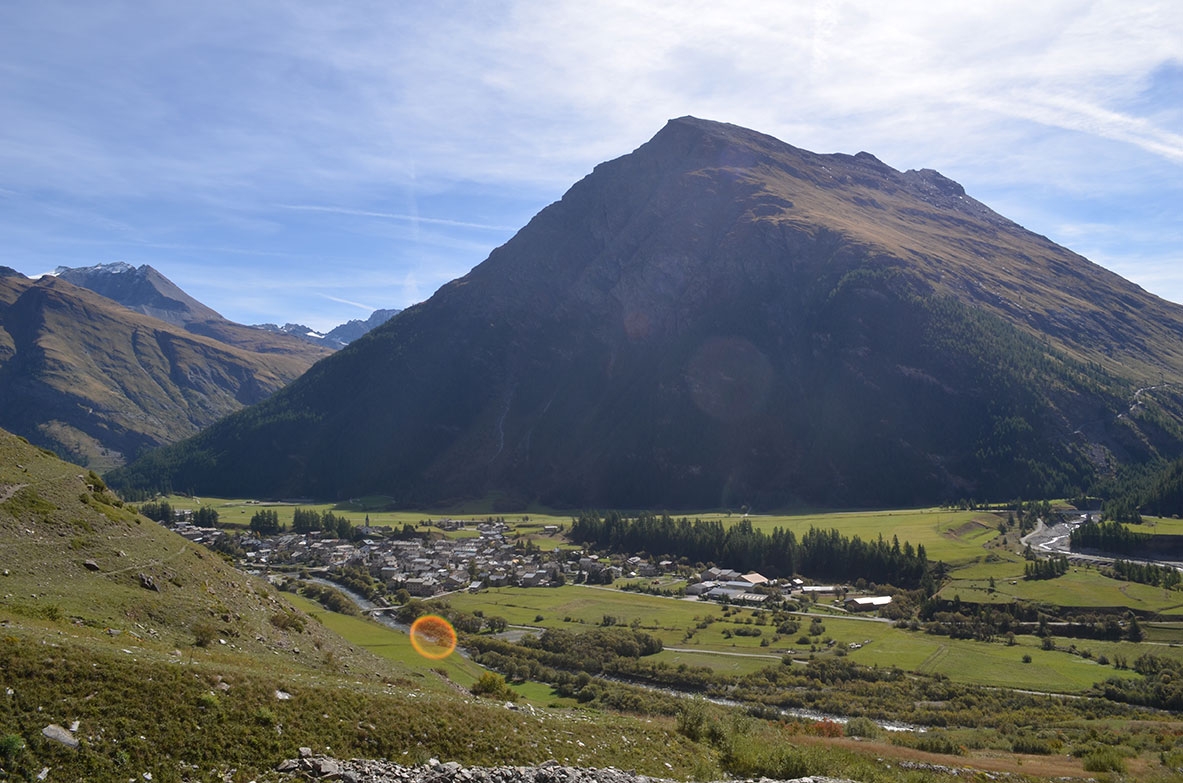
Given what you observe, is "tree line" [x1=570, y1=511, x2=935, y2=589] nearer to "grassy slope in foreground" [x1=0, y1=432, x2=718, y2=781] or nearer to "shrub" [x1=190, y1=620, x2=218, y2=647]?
"grassy slope in foreground" [x1=0, y1=432, x2=718, y2=781]

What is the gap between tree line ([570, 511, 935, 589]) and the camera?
3964 inches

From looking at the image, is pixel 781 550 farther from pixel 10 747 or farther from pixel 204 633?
pixel 10 747

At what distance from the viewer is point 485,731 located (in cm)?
2097

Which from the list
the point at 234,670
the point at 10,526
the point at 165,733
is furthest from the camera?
the point at 10,526

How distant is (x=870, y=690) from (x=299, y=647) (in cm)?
4601

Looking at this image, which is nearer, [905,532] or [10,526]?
[10,526]

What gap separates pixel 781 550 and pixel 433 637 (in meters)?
59.9

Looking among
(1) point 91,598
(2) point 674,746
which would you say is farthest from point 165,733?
(2) point 674,746

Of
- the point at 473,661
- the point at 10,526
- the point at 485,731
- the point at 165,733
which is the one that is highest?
the point at 10,526

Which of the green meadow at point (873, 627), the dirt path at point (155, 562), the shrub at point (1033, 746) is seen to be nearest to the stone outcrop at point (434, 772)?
the dirt path at point (155, 562)

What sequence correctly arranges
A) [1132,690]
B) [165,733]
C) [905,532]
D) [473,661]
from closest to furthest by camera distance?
[165,733] < [1132,690] < [473,661] < [905,532]

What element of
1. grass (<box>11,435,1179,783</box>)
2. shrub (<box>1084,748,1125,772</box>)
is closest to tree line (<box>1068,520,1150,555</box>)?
grass (<box>11,435,1179,783</box>)

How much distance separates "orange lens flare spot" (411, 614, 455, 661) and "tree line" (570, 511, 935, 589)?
171 ft

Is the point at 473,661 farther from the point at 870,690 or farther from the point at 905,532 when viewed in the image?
the point at 905,532
